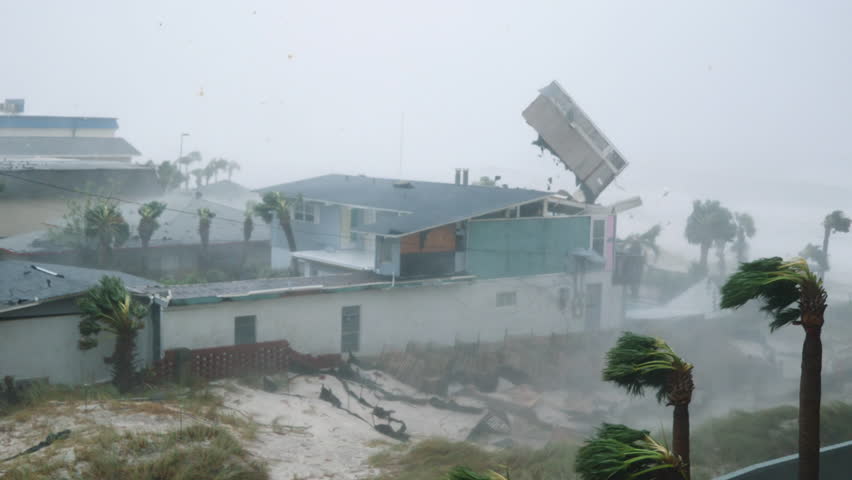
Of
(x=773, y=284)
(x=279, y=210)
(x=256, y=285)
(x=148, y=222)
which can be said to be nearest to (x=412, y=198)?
(x=279, y=210)

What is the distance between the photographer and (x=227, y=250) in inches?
1688

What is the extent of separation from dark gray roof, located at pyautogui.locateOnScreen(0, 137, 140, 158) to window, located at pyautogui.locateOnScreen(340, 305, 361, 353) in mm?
51763

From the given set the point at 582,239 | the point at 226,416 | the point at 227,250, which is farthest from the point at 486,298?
the point at 227,250

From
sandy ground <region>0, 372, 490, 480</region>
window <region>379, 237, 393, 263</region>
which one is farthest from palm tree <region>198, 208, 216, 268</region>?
sandy ground <region>0, 372, 490, 480</region>

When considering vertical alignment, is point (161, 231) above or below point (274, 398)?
above

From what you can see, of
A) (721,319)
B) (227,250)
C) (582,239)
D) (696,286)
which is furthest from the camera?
(696,286)

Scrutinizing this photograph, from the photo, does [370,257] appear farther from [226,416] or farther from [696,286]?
[696,286]

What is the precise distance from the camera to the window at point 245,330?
2289 centimetres

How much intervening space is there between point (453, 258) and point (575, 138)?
27.9ft

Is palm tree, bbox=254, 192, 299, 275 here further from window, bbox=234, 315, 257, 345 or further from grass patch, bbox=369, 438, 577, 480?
grass patch, bbox=369, 438, 577, 480

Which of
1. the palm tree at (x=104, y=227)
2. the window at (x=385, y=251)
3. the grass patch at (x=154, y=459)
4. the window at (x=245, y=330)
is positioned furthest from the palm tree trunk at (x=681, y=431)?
the palm tree at (x=104, y=227)

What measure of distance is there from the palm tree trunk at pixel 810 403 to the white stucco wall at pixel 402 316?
17.6 metres

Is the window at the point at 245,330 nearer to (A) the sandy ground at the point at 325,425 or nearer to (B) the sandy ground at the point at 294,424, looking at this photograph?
(B) the sandy ground at the point at 294,424

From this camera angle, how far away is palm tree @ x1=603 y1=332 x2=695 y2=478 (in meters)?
7.20
